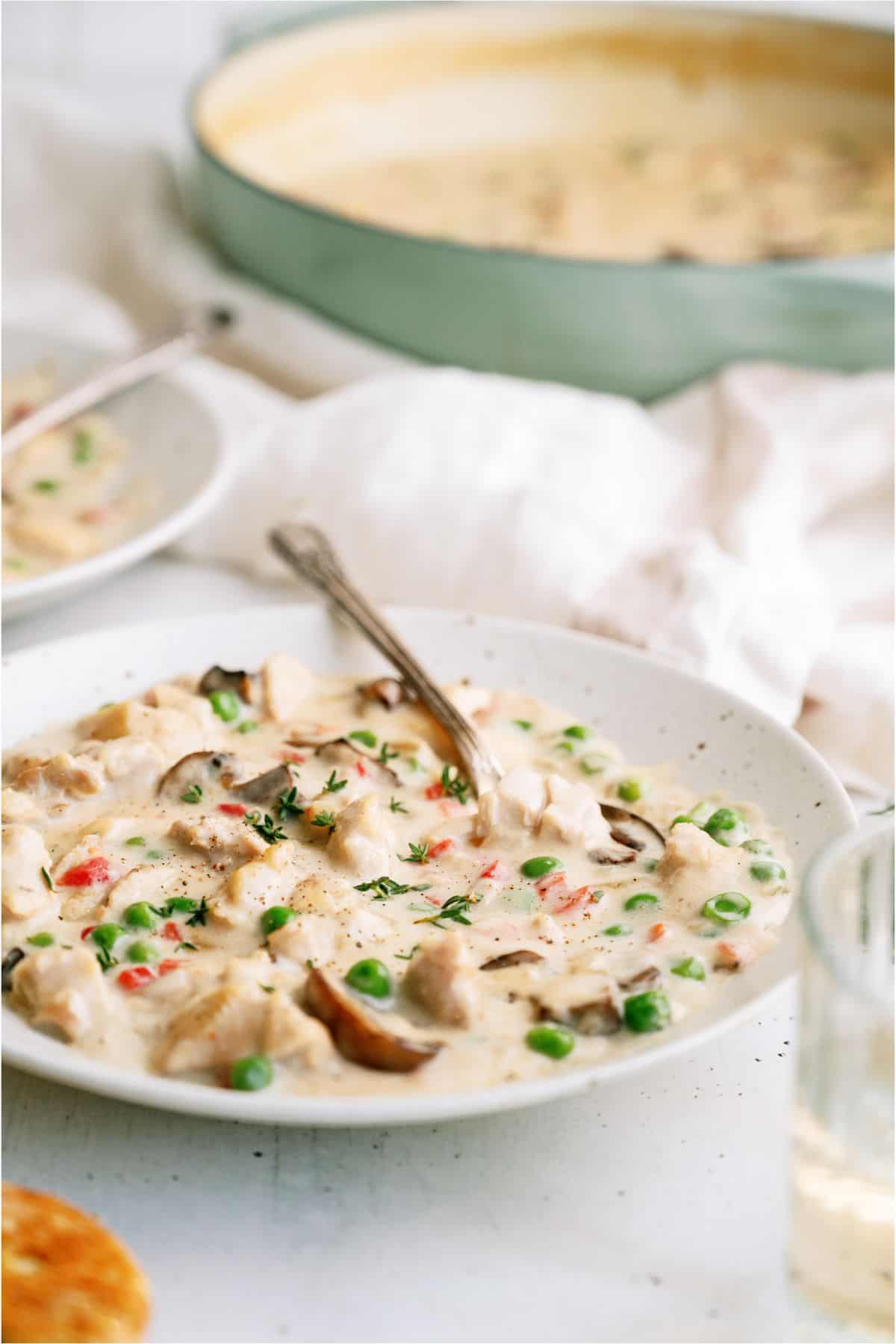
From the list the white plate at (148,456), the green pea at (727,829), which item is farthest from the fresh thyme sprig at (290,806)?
the white plate at (148,456)

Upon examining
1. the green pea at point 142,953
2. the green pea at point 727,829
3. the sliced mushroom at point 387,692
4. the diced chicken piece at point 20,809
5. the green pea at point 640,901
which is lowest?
the sliced mushroom at point 387,692

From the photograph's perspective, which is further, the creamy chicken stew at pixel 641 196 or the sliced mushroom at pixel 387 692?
the creamy chicken stew at pixel 641 196

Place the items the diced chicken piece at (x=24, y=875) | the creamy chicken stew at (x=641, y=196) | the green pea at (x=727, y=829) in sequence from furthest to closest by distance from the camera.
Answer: the creamy chicken stew at (x=641, y=196), the green pea at (x=727, y=829), the diced chicken piece at (x=24, y=875)

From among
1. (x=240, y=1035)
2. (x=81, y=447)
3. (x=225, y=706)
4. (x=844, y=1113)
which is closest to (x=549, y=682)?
(x=225, y=706)

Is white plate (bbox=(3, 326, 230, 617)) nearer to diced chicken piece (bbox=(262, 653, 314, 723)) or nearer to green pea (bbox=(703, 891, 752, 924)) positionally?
diced chicken piece (bbox=(262, 653, 314, 723))

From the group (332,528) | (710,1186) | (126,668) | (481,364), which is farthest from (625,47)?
(710,1186)

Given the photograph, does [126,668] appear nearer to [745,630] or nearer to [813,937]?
[745,630]

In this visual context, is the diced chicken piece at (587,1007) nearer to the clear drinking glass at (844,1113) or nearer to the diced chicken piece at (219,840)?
the clear drinking glass at (844,1113)

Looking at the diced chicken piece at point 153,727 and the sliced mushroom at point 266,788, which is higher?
the sliced mushroom at point 266,788
